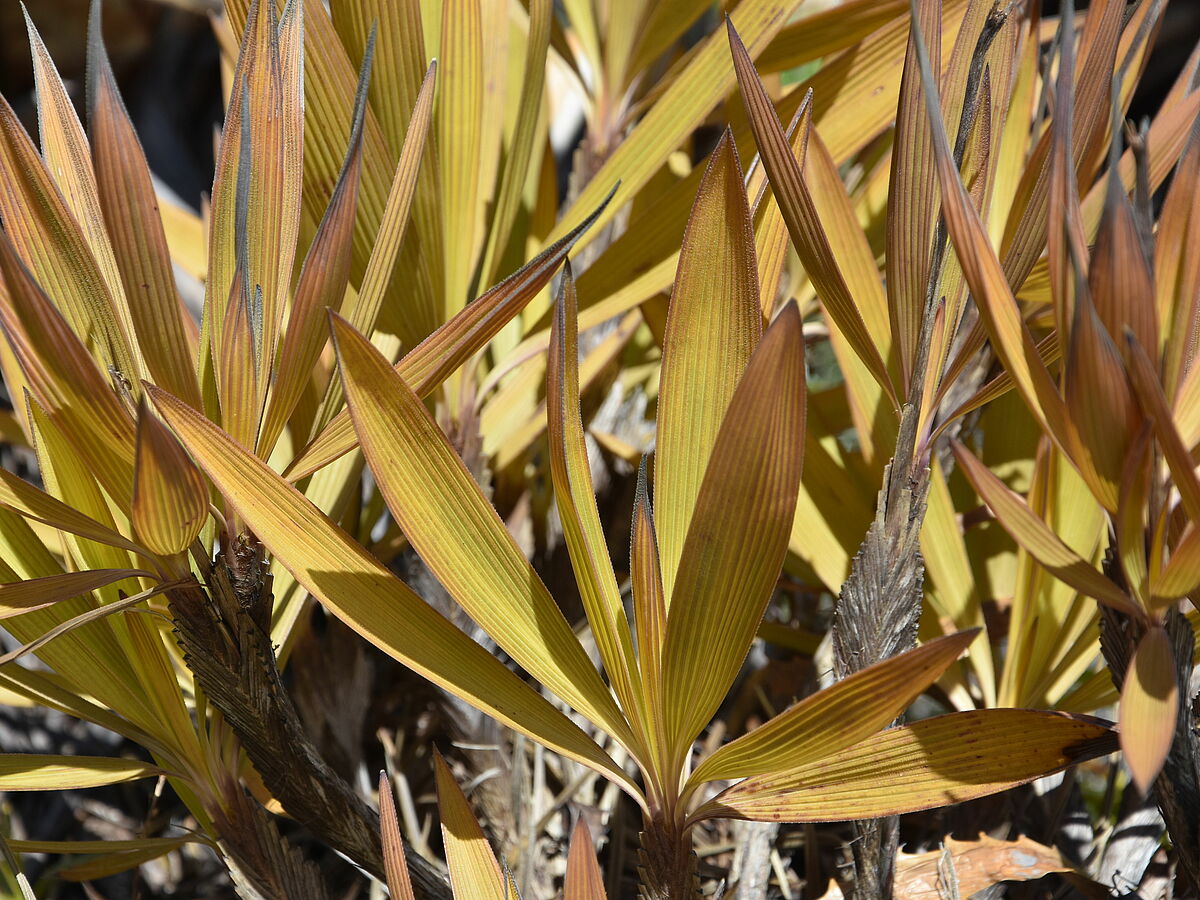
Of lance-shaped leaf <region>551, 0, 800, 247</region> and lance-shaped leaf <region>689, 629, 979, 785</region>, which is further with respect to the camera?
lance-shaped leaf <region>551, 0, 800, 247</region>

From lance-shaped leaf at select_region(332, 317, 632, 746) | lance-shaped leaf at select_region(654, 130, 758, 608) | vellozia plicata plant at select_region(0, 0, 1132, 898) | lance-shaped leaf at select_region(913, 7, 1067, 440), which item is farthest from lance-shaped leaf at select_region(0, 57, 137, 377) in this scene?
lance-shaped leaf at select_region(913, 7, 1067, 440)

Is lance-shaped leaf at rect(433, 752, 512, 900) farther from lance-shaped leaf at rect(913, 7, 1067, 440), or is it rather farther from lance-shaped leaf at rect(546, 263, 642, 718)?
lance-shaped leaf at rect(913, 7, 1067, 440)

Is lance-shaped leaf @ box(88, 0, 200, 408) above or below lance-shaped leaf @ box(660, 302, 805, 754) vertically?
above

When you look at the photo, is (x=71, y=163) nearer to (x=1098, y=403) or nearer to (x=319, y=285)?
(x=319, y=285)

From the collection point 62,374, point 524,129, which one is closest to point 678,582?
point 62,374

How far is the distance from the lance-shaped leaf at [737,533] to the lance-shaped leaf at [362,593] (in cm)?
6

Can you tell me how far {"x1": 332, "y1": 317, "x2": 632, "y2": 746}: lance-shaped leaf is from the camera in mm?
348

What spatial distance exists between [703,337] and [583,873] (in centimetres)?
→ 22

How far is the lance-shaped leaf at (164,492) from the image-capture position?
322 millimetres

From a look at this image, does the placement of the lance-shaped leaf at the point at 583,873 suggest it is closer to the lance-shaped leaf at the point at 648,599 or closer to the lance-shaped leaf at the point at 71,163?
the lance-shaped leaf at the point at 648,599

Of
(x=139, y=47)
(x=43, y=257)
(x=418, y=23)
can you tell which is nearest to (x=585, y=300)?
(x=418, y=23)

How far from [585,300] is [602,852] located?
0.37 m

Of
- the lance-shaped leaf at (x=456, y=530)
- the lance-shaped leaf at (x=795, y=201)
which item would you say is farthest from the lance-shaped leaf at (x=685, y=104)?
the lance-shaped leaf at (x=456, y=530)

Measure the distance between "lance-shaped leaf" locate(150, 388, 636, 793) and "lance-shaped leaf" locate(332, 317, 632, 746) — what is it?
15 millimetres
